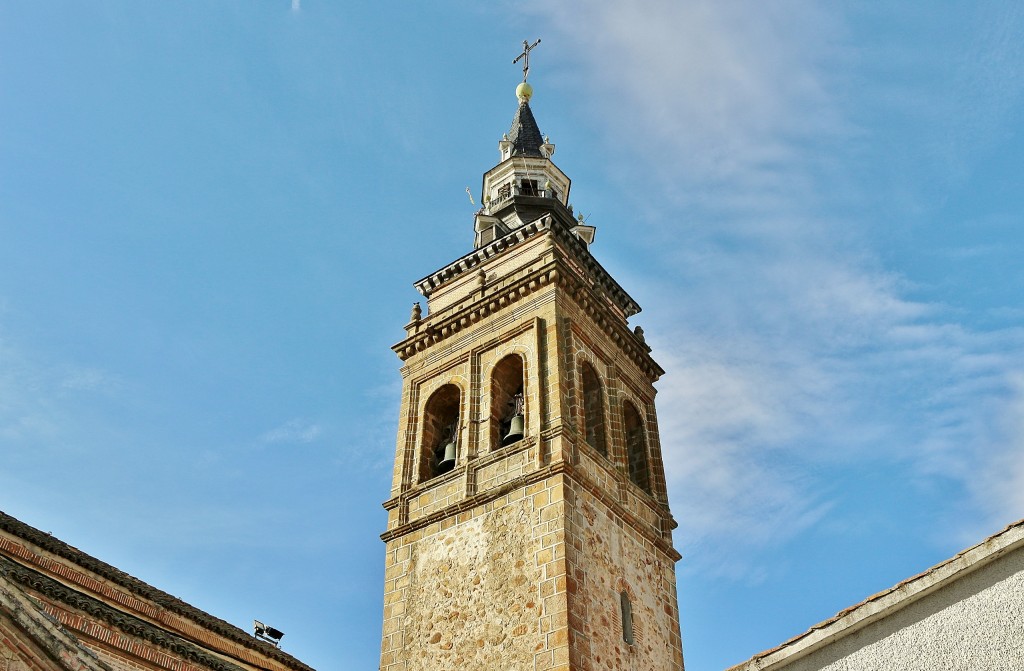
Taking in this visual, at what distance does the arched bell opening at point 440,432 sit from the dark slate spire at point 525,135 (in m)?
8.71

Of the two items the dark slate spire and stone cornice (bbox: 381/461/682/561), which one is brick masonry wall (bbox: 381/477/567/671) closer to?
stone cornice (bbox: 381/461/682/561)

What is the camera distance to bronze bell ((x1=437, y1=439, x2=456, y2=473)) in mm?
19016

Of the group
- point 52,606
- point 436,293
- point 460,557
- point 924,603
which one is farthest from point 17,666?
point 436,293

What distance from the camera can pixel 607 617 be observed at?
53.6 ft

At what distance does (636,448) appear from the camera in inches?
813

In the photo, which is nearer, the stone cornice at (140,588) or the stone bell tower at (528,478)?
the stone cornice at (140,588)

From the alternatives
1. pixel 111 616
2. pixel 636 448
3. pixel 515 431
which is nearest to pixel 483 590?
pixel 515 431

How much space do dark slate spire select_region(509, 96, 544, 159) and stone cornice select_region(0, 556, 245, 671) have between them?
627 inches

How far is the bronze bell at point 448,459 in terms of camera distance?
19016mm

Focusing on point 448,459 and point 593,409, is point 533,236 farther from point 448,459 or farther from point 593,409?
point 448,459

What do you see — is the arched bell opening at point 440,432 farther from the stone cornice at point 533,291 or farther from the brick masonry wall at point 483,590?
the brick masonry wall at point 483,590

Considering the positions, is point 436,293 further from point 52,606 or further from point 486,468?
point 52,606

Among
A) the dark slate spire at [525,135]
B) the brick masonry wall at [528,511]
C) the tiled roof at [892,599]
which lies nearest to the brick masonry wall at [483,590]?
the brick masonry wall at [528,511]

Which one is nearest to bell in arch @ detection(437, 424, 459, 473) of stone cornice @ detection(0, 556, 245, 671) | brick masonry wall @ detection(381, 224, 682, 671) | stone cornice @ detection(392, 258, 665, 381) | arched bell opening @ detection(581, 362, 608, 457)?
A: brick masonry wall @ detection(381, 224, 682, 671)
